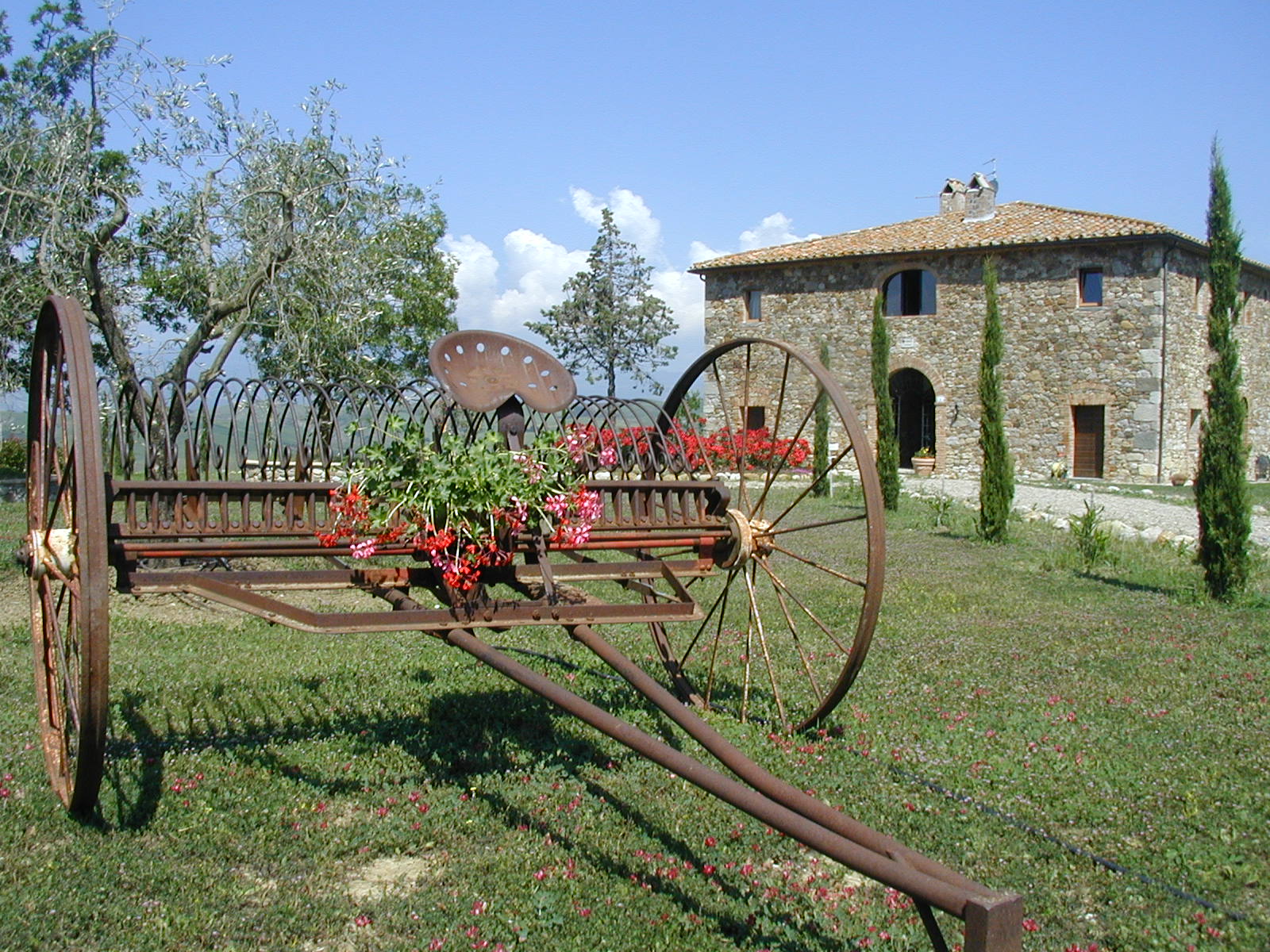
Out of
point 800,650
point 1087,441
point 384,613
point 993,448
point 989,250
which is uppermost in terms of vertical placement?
point 989,250

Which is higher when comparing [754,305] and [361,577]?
[754,305]

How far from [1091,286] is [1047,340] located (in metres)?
1.54

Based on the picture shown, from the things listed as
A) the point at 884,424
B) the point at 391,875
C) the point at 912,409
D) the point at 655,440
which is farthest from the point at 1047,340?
the point at 391,875

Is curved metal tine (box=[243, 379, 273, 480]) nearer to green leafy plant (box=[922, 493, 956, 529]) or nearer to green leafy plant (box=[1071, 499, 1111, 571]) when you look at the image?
green leafy plant (box=[1071, 499, 1111, 571])

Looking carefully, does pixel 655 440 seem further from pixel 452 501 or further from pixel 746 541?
pixel 452 501

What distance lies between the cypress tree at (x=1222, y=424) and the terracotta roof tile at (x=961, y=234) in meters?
14.7

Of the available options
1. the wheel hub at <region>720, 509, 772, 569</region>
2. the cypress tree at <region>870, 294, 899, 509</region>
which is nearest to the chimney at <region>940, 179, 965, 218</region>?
the cypress tree at <region>870, 294, 899, 509</region>

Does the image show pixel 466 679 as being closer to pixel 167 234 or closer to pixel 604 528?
pixel 604 528

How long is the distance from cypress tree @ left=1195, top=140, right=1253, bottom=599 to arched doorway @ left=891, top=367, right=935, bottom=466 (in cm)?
1893

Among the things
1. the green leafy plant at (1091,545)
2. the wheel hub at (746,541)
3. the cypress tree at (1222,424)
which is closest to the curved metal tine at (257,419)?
the wheel hub at (746,541)

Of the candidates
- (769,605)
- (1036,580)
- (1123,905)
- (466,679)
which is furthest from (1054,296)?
(1123,905)

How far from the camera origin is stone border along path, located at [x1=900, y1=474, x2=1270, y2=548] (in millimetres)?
15203

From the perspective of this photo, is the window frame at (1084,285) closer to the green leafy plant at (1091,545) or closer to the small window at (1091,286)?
the small window at (1091,286)

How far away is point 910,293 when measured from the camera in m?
27.8
